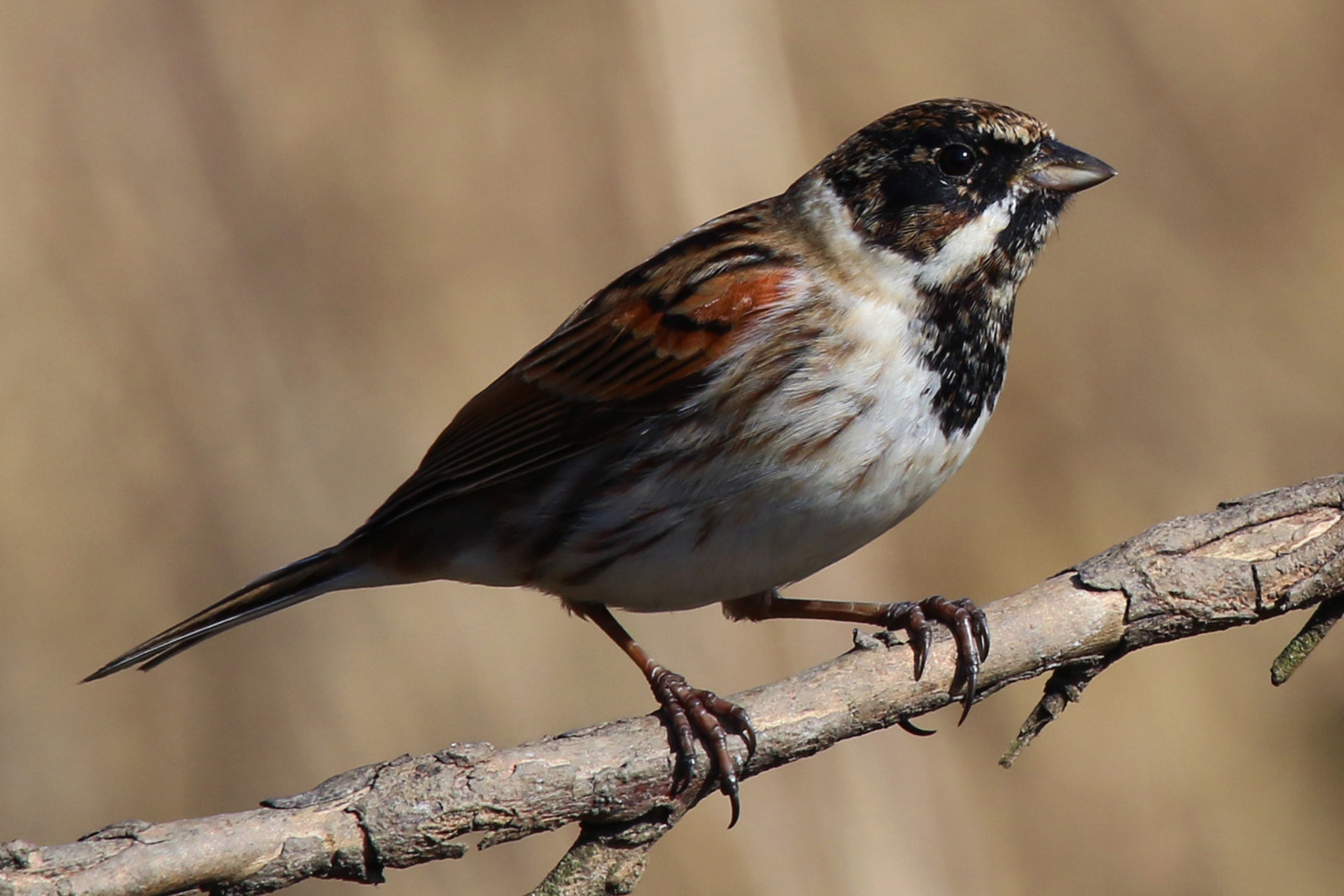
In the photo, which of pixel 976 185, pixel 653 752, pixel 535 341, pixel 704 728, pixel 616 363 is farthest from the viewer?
pixel 535 341

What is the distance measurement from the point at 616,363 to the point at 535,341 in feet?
7.65

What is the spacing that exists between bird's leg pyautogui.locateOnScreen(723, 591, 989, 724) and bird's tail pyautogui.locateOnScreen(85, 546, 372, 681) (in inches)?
41.9

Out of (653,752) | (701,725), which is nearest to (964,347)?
(701,725)

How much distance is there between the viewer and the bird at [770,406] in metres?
3.10

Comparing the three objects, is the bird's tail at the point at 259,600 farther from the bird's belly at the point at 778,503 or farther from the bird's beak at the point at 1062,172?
the bird's beak at the point at 1062,172

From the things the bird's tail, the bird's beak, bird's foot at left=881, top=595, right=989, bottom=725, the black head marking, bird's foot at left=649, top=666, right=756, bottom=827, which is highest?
the black head marking

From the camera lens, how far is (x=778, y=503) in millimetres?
3111

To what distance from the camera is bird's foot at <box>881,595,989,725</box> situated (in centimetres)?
289

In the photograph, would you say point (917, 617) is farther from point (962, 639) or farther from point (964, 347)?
point (964, 347)

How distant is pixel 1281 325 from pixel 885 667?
13.6 ft

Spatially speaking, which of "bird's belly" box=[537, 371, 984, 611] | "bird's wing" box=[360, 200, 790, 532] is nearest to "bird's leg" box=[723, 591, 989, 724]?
"bird's belly" box=[537, 371, 984, 611]

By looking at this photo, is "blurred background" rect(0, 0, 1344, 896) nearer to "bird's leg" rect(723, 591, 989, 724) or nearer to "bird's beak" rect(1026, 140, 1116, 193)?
"bird's leg" rect(723, 591, 989, 724)

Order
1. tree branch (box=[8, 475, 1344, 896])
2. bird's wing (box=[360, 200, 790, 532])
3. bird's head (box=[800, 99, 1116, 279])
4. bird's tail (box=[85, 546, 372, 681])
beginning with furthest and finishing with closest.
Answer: bird's tail (box=[85, 546, 372, 681]) → bird's wing (box=[360, 200, 790, 532]) → bird's head (box=[800, 99, 1116, 279]) → tree branch (box=[8, 475, 1344, 896])

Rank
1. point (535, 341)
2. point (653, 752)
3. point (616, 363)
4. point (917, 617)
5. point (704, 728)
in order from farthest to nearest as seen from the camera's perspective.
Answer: point (535, 341) → point (616, 363) → point (917, 617) → point (704, 728) → point (653, 752)
